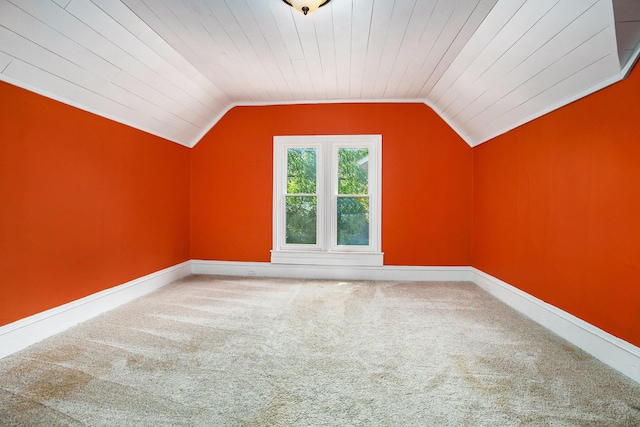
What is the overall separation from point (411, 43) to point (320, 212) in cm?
239

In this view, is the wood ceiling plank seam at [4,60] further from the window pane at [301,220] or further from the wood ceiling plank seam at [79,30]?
the window pane at [301,220]

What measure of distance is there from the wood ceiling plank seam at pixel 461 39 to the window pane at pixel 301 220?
2.19m

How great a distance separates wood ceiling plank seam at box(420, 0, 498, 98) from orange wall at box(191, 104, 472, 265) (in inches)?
31.5

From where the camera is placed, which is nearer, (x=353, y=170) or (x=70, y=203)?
(x=70, y=203)

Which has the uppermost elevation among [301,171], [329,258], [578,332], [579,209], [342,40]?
[342,40]

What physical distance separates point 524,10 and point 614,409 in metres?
2.45

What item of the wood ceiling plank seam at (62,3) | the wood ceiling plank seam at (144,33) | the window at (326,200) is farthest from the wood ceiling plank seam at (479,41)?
the wood ceiling plank seam at (62,3)

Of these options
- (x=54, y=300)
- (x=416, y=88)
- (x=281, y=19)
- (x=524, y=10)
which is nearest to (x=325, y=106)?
(x=416, y=88)

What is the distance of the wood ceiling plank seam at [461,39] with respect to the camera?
217 cm

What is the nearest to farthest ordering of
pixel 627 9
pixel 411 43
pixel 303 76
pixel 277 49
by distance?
pixel 627 9, pixel 411 43, pixel 277 49, pixel 303 76

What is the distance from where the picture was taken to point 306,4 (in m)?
2.07

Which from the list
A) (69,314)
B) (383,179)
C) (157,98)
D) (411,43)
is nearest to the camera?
(69,314)

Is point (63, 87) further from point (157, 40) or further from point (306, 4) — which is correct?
point (306, 4)

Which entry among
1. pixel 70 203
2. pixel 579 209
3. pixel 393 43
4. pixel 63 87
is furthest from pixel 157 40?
pixel 579 209
